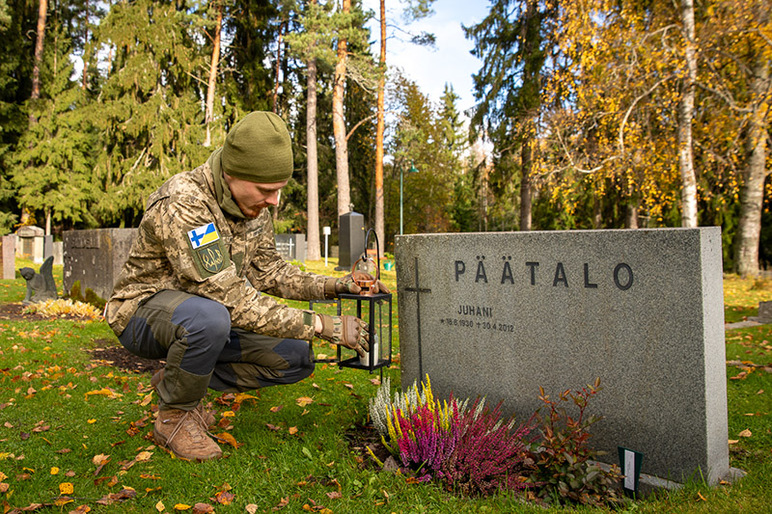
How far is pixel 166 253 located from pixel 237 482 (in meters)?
1.20

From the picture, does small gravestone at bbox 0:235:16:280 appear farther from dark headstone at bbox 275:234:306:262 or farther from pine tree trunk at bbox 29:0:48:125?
pine tree trunk at bbox 29:0:48:125

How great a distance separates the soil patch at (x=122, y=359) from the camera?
4875 mm

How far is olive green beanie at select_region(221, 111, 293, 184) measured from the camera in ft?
9.13

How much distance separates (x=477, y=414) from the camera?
114 inches

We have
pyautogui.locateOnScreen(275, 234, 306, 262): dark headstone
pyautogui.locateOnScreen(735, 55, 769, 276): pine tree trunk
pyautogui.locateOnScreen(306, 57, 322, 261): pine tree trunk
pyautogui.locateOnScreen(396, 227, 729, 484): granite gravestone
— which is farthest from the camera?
pyautogui.locateOnScreen(306, 57, 322, 261): pine tree trunk

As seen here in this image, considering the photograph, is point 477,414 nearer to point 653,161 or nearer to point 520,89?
point 653,161

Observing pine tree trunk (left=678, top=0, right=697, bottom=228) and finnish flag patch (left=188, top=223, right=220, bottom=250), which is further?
pine tree trunk (left=678, top=0, right=697, bottom=228)

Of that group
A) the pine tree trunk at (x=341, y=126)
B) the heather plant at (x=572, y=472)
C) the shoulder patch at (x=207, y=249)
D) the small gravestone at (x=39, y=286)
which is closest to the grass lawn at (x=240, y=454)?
the heather plant at (x=572, y=472)

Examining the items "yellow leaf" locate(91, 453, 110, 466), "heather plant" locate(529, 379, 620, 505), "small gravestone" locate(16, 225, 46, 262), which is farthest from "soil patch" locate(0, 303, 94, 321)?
"small gravestone" locate(16, 225, 46, 262)

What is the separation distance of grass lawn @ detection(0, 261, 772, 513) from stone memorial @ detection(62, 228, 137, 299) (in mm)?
3670

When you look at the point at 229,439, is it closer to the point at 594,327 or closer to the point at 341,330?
the point at 341,330

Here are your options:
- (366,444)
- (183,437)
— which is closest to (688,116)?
(366,444)

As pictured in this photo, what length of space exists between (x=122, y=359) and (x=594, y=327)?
431cm

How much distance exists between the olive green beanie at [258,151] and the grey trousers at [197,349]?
2.30 ft
